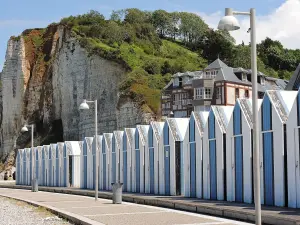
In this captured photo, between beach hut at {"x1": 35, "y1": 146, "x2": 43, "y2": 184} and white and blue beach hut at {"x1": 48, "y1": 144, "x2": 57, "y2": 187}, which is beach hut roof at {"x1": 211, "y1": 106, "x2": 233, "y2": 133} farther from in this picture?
beach hut at {"x1": 35, "y1": 146, "x2": 43, "y2": 184}

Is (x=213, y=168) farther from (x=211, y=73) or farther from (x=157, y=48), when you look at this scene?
(x=157, y=48)

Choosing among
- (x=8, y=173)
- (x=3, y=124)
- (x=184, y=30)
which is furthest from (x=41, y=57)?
(x=184, y=30)

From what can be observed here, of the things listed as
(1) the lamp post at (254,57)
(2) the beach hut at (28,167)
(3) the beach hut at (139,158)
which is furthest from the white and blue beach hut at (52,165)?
(1) the lamp post at (254,57)

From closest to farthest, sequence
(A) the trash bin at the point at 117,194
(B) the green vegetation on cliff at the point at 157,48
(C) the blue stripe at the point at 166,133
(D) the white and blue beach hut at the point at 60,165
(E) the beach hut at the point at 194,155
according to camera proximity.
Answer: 1. (A) the trash bin at the point at 117,194
2. (E) the beach hut at the point at 194,155
3. (C) the blue stripe at the point at 166,133
4. (D) the white and blue beach hut at the point at 60,165
5. (B) the green vegetation on cliff at the point at 157,48

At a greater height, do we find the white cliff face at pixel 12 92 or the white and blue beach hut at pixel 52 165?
the white cliff face at pixel 12 92

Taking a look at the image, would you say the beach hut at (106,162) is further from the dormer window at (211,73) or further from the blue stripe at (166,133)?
the dormer window at (211,73)

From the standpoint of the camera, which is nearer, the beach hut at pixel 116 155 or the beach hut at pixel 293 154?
the beach hut at pixel 293 154

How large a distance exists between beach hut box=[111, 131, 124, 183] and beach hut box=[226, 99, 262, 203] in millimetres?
12689

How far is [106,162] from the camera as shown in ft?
120

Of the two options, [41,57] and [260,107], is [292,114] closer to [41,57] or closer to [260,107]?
[260,107]

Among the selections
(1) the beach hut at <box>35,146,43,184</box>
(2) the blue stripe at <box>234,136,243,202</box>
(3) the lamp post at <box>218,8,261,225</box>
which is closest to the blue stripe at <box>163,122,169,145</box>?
(2) the blue stripe at <box>234,136,243,202</box>

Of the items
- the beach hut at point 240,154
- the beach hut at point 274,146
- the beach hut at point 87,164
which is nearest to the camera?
the beach hut at point 274,146

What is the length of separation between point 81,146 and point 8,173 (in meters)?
48.5

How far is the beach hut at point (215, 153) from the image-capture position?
2352 cm
